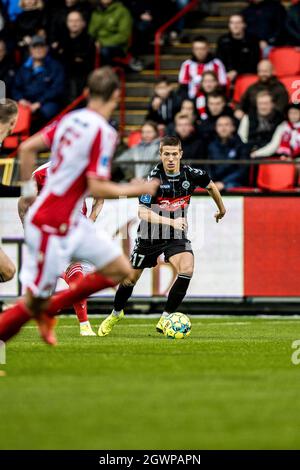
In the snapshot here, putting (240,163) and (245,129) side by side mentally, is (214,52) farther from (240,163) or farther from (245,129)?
(240,163)

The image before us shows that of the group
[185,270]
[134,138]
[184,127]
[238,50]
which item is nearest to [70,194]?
[185,270]

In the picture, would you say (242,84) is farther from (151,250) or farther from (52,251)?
(52,251)

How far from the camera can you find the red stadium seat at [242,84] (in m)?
21.2

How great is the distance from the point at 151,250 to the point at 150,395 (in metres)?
5.56

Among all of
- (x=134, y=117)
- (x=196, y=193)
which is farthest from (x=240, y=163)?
(x=134, y=117)

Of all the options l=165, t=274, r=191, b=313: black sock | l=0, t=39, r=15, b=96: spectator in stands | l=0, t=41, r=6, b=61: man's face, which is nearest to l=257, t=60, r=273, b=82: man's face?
l=0, t=39, r=15, b=96: spectator in stands

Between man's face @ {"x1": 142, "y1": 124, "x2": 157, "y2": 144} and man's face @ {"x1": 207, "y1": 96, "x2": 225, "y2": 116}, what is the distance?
1189mm

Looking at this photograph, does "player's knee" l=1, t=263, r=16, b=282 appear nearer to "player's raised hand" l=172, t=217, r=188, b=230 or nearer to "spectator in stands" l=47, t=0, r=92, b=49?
"player's raised hand" l=172, t=217, r=188, b=230

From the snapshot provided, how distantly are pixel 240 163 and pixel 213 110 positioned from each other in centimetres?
225

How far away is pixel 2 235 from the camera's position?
17516mm

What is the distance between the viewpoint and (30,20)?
23250mm

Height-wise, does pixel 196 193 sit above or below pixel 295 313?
above

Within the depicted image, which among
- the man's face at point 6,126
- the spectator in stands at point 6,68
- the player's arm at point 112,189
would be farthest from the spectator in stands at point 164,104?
the player's arm at point 112,189

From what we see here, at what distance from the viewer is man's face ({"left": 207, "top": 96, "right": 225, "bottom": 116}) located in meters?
19.5
